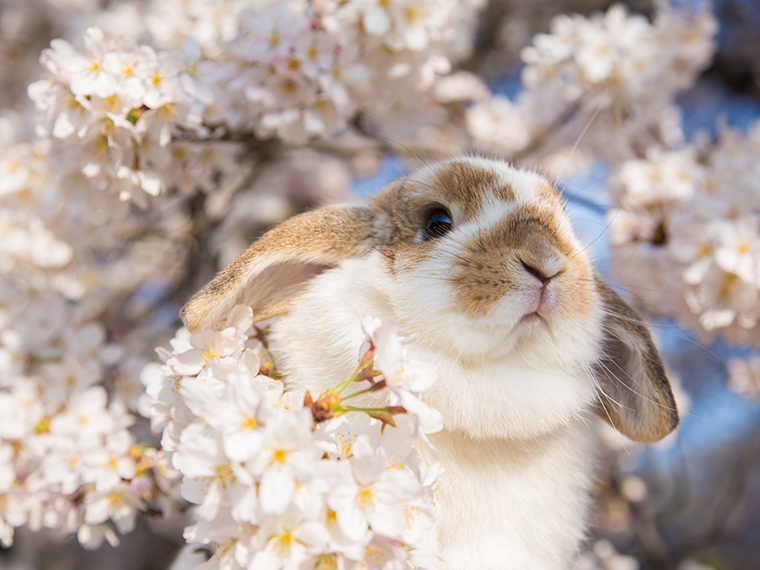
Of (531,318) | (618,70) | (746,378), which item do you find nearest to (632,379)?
(531,318)

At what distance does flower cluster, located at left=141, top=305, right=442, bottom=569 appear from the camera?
2.68 ft

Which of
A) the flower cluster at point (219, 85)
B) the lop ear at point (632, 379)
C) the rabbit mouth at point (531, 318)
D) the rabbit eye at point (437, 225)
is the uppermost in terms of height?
the flower cluster at point (219, 85)

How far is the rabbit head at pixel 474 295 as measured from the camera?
117 cm

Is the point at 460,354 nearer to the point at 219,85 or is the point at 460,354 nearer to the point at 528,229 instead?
the point at 528,229

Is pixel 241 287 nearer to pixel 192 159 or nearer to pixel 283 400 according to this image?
pixel 283 400

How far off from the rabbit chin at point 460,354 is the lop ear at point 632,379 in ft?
0.56

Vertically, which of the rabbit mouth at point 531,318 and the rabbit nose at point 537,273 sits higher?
the rabbit nose at point 537,273

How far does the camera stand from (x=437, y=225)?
1.38m

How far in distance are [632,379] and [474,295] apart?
73 cm

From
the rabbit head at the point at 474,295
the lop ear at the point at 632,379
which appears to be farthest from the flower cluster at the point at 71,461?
the lop ear at the point at 632,379

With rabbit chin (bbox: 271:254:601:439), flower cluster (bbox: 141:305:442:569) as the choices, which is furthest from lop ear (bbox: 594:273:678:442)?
flower cluster (bbox: 141:305:442:569)

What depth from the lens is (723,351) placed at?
13.3ft

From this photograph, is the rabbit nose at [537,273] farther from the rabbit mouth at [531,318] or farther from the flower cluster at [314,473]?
the flower cluster at [314,473]

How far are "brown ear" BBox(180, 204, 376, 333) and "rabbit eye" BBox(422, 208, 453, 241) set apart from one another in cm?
17
